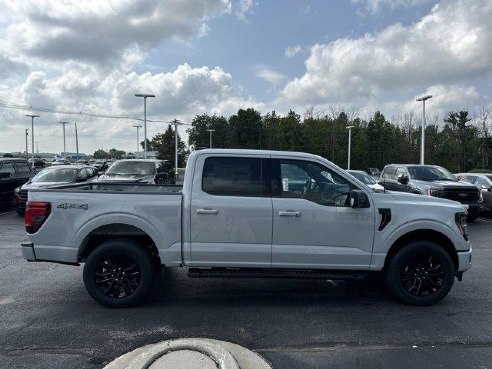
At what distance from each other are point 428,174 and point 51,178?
13.0m

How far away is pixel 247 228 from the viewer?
208 inches

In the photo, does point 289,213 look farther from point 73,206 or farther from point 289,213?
point 73,206

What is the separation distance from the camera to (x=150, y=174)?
15742 millimetres

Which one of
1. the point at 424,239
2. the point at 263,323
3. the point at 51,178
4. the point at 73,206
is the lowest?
the point at 263,323

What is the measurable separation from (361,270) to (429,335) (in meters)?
1.11

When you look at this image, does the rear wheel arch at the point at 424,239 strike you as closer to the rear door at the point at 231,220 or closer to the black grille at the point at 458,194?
the rear door at the point at 231,220

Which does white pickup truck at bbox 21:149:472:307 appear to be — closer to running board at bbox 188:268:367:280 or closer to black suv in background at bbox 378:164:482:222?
running board at bbox 188:268:367:280

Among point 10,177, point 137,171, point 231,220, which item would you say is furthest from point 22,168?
point 231,220

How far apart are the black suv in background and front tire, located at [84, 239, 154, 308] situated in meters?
10.5

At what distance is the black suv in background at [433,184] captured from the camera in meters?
13.3

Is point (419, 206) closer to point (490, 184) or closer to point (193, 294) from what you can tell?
point (193, 294)

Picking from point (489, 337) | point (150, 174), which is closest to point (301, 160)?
point (489, 337)

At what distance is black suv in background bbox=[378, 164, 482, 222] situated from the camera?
1334 centimetres

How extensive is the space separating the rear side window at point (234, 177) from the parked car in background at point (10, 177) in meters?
12.2
